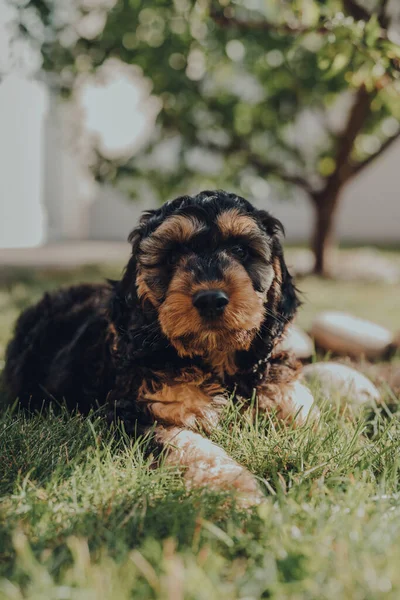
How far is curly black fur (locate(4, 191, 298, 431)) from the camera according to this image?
2.87 meters

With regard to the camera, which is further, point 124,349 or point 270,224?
point 270,224

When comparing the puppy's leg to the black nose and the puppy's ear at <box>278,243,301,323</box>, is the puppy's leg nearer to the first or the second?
the black nose

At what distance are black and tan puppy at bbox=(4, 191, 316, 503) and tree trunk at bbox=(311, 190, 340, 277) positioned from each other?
7342 mm

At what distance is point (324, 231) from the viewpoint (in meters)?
10.3

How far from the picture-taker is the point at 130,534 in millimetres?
1860

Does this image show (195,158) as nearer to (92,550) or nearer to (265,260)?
(265,260)

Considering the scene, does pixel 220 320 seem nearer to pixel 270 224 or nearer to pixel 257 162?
pixel 270 224

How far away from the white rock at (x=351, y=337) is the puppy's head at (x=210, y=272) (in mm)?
1882

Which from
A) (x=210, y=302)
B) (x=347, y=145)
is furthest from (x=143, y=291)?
(x=347, y=145)

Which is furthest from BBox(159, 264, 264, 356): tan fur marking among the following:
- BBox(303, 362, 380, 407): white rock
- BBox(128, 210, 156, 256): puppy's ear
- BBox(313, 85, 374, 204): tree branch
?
BBox(313, 85, 374, 204): tree branch

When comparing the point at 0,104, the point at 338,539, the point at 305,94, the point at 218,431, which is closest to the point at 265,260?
the point at 218,431

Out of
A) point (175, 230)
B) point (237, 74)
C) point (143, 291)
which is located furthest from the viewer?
point (237, 74)

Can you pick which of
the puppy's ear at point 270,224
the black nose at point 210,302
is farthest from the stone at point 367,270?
the black nose at point 210,302

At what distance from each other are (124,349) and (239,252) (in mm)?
780
